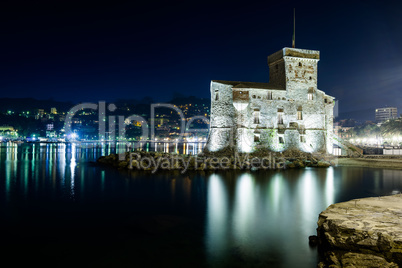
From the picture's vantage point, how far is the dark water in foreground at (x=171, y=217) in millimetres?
8328

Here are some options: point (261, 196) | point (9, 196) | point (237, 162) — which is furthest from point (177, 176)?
point (9, 196)

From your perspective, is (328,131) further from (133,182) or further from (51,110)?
(51,110)

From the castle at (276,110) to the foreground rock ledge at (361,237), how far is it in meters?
18.3

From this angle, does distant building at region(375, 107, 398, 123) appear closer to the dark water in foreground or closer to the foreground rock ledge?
the dark water in foreground

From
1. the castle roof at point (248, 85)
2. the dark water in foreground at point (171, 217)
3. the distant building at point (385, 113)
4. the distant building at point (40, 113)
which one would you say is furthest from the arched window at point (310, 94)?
the distant building at point (40, 113)

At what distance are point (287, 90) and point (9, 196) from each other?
73.5 feet

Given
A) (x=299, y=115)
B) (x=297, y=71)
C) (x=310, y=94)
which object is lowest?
(x=299, y=115)

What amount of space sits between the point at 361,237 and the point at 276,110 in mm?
21580

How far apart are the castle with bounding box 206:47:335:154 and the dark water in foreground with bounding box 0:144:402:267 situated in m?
5.57

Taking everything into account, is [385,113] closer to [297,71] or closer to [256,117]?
[297,71]

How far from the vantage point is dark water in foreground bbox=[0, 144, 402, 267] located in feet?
27.3

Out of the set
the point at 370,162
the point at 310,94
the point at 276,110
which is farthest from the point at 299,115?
the point at 370,162

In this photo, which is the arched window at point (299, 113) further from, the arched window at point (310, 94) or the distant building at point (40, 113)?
the distant building at point (40, 113)

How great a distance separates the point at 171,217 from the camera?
39.4 feet
